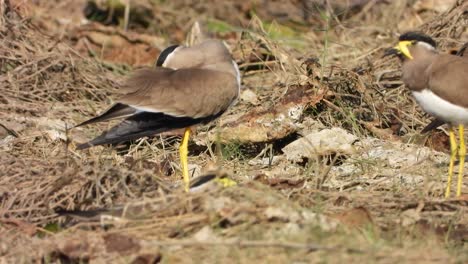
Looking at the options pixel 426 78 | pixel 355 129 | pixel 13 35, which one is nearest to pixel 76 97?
pixel 13 35

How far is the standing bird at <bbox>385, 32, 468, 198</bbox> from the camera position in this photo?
206 inches

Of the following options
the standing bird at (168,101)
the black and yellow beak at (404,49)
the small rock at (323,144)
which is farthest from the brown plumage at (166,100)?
the black and yellow beak at (404,49)

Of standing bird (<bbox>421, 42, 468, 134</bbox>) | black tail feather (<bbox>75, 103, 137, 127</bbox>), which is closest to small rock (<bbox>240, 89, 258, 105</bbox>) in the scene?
standing bird (<bbox>421, 42, 468, 134</bbox>)

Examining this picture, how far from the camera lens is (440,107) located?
17.2 feet

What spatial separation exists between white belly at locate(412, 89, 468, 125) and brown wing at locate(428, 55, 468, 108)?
1.0 inches

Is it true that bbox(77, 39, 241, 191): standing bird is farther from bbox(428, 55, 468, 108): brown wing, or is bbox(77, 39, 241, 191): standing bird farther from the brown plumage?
bbox(428, 55, 468, 108): brown wing

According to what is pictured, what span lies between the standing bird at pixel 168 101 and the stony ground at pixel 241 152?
0.25 m

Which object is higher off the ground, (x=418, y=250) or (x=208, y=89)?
(x=208, y=89)

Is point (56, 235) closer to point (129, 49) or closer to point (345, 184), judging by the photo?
point (345, 184)

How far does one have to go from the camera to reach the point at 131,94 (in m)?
5.32

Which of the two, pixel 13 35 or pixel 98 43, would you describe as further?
pixel 98 43

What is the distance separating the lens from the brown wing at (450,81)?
17.1 ft

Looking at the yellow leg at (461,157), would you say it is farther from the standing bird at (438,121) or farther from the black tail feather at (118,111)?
the black tail feather at (118,111)

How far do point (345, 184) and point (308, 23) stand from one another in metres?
4.92
